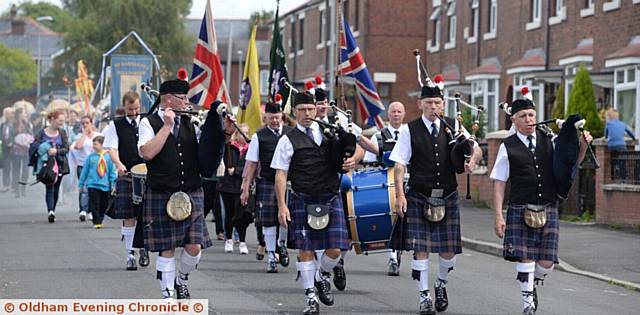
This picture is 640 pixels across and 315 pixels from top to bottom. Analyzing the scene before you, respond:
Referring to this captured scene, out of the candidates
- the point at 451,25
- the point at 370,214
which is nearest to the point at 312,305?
the point at 370,214

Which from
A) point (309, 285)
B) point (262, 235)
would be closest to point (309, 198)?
point (309, 285)

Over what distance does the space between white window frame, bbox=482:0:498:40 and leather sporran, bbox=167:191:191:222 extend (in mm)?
29841

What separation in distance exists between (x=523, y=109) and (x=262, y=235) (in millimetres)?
5720

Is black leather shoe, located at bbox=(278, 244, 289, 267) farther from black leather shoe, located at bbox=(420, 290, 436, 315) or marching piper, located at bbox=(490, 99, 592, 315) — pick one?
marching piper, located at bbox=(490, 99, 592, 315)

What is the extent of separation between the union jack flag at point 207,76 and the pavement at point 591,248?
4227 millimetres

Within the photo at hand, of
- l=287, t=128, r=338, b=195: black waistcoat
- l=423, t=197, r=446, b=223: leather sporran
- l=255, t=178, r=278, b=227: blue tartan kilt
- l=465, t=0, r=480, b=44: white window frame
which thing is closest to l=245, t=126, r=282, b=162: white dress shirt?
l=255, t=178, r=278, b=227: blue tartan kilt

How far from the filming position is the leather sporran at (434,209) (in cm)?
1155

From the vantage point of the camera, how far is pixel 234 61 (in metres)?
106

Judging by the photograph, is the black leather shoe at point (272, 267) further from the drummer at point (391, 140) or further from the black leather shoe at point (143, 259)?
the black leather shoe at point (143, 259)

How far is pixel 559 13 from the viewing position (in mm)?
34562

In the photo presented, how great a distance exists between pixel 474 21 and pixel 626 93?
1318 centimetres

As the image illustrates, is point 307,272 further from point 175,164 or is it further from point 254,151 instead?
point 254,151

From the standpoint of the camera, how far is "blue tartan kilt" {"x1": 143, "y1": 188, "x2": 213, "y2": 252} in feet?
35.0

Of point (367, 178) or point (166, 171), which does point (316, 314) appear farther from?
point (367, 178)
